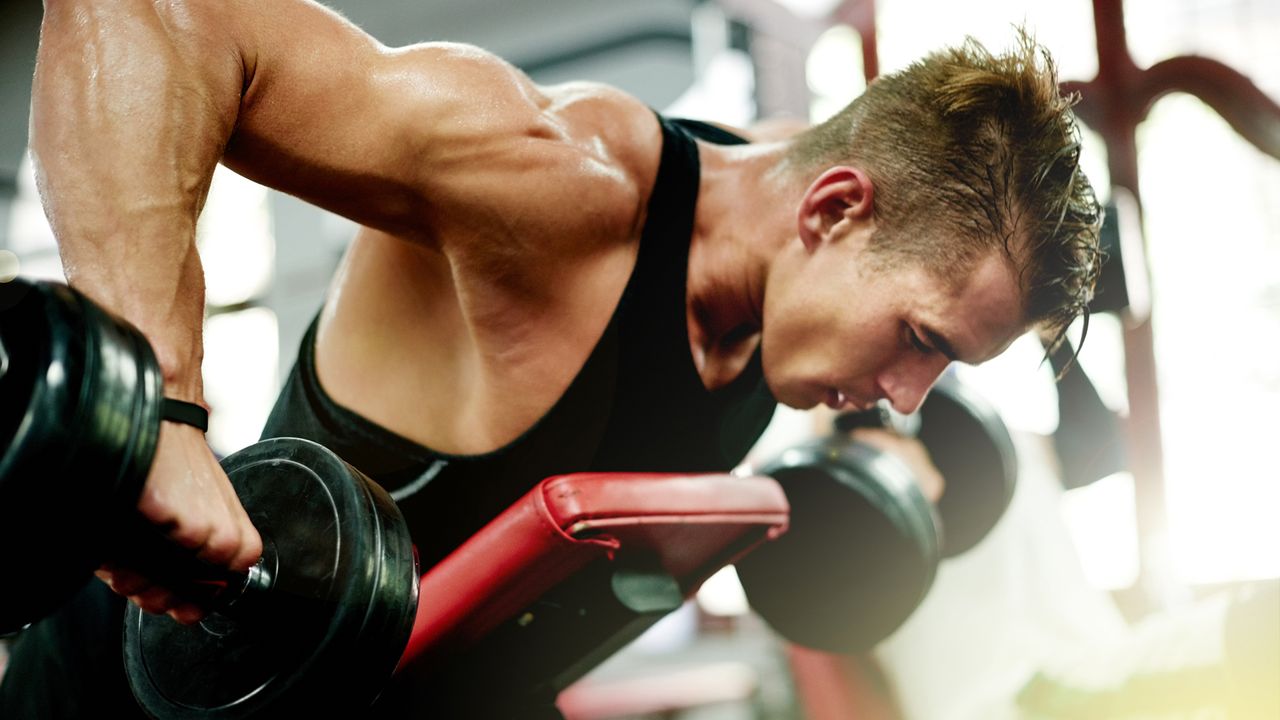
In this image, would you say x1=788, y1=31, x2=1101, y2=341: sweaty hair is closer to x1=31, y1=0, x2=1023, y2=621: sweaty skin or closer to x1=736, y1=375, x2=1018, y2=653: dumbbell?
x1=31, y1=0, x2=1023, y2=621: sweaty skin

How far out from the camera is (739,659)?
3943mm

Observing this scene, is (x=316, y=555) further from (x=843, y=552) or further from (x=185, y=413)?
(x=843, y=552)

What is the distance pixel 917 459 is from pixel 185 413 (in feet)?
4.00

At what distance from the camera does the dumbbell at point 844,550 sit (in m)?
1.36

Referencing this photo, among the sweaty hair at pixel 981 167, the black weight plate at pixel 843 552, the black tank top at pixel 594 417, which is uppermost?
the sweaty hair at pixel 981 167

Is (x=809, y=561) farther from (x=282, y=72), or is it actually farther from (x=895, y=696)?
(x=282, y=72)

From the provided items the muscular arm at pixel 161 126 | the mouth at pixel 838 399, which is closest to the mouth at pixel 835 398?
the mouth at pixel 838 399

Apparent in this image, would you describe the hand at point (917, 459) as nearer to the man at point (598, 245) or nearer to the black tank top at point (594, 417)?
the man at point (598, 245)

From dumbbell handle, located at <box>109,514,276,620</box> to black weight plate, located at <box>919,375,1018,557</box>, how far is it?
116 centimetres

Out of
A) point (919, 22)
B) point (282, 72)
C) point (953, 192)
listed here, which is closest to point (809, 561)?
point (953, 192)

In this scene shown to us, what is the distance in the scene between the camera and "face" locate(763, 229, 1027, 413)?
41.7 inches

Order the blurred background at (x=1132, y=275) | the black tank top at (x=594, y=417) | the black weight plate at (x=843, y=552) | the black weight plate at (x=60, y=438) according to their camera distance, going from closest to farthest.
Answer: the black weight plate at (x=60, y=438) < the black tank top at (x=594, y=417) < the black weight plate at (x=843, y=552) < the blurred background at (x=1132, y=275)

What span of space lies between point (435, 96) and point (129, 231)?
0.94 feet

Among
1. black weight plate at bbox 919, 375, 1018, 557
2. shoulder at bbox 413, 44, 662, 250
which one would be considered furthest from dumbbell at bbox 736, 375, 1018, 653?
shoulder at bbox 413, 44, 662, 250
